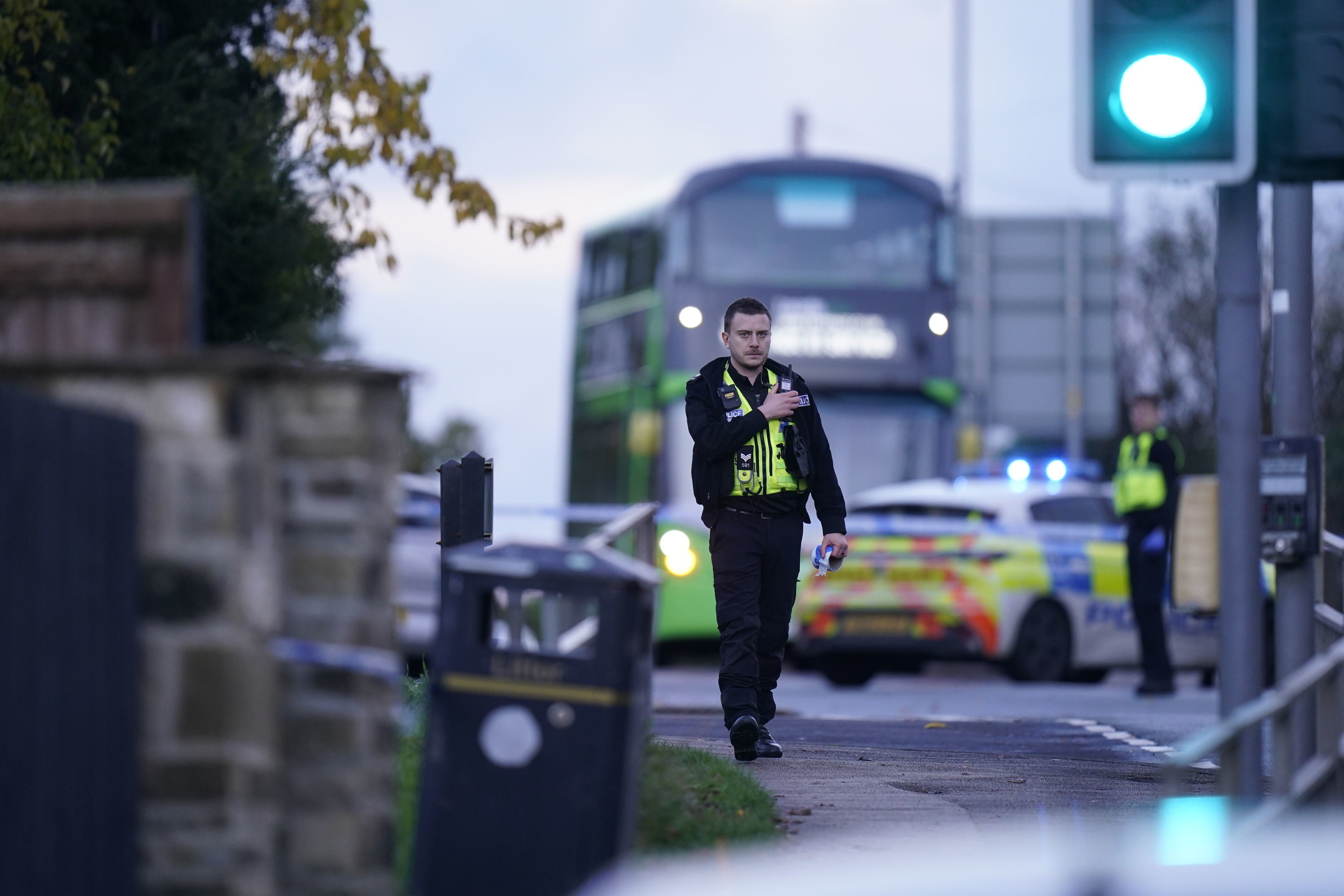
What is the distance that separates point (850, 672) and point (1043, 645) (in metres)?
1.67

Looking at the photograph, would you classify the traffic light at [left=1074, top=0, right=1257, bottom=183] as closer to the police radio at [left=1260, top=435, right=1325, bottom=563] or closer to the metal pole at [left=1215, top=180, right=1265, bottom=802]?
the metal pole at [left=1215, top=180, right=1265, bottom=802]

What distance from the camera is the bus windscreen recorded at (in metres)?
18.9

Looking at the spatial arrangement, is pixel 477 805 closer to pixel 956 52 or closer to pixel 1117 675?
pixel 1117 675

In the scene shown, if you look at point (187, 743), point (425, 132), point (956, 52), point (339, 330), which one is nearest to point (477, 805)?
point (187, 743)

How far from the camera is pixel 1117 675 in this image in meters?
22.2

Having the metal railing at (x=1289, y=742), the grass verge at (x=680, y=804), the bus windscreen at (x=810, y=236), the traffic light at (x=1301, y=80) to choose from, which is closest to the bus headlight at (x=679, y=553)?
the bus windscreen at (x=810, y=236)

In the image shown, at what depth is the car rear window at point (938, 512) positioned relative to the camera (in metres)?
15.9

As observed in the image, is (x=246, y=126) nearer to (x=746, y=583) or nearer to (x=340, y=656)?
(x=746, y=583)

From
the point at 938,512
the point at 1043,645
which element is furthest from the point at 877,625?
the point at 1043,645

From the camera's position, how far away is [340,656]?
4.73 m

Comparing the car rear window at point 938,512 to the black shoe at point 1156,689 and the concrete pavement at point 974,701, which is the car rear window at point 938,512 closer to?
the concrete pavement at point 974,701

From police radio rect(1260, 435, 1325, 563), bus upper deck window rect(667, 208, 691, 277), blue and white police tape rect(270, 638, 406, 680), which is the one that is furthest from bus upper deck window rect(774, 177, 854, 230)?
blue and white police tape rect(270, 638, 406, 680)

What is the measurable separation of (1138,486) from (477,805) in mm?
10066

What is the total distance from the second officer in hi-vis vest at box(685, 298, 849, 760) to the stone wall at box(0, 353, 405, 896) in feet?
9.96
